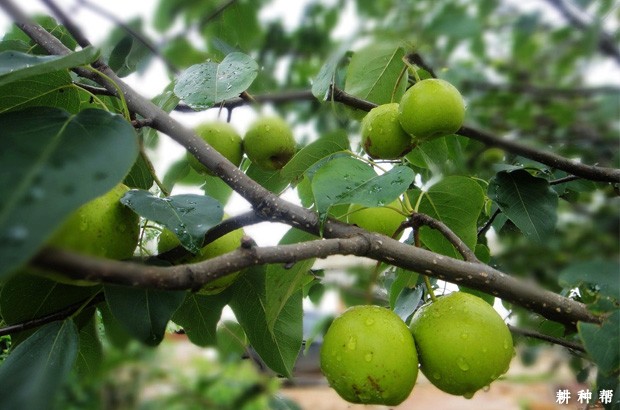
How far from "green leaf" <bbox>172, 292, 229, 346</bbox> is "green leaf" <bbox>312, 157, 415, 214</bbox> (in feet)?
0.81

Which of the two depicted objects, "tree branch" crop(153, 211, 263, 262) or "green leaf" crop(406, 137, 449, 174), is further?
"green leaf" crop(406, 137, 449, 174)

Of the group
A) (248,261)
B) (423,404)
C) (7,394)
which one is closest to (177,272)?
(248,261)

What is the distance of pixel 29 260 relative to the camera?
0.25 m

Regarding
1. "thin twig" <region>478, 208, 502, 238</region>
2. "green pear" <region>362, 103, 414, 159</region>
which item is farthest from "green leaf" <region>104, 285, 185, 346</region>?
"thin twig" <region>478, 208, 502, 238</region>

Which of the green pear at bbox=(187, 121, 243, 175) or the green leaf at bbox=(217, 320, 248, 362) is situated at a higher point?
the green pear at bbox=(187, 121, 243, 175)

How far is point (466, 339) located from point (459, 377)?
41 mm

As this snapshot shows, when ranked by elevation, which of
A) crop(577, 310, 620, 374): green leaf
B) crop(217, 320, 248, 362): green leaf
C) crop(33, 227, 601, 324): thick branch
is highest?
crop(33, 227, 601, 324): thick branch

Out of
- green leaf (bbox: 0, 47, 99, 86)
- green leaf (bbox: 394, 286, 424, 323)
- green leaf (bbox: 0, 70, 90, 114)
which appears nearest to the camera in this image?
green leaf (bbox: 0, 47, 99, 86)

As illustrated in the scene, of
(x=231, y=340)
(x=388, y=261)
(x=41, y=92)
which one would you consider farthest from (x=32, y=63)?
(x=231, y=340)

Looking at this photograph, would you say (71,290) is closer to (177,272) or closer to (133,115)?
(133,115)

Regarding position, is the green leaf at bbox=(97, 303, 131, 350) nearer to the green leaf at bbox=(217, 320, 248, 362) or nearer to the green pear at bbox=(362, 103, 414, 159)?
the green leaf at bbox=(217, 320, 248, 362)

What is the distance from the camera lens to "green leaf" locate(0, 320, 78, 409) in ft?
1.76

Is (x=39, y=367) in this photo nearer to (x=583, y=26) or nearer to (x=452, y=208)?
(x=452, y=208)

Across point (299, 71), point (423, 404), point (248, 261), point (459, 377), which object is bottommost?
point (423, 404)
